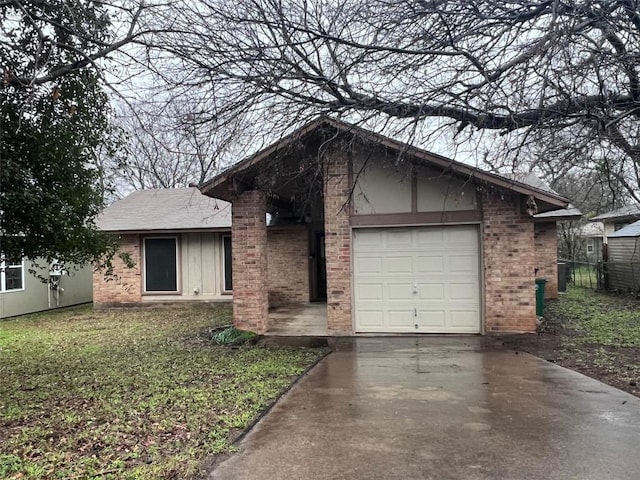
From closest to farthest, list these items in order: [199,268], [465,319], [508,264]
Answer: [508,264], [465,319], [199,268]

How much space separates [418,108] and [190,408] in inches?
187

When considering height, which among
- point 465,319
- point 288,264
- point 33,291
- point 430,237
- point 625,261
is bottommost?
point 465,319

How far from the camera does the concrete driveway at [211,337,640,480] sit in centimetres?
379

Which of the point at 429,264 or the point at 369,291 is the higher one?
the point at 429,264

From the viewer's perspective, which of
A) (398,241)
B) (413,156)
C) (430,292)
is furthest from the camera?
(398,241)

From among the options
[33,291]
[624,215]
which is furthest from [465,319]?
[624,215]

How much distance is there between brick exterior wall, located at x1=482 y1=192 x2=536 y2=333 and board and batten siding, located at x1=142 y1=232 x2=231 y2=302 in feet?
29.3

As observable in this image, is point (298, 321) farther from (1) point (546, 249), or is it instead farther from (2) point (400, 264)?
(1) point (546, 249)

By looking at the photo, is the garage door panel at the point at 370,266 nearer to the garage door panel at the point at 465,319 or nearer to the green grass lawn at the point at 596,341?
the garage door panel at the point at 465,319

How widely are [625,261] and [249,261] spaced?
48.6 feet

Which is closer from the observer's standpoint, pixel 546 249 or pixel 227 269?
pixel 546 249

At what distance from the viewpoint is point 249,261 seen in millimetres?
10000

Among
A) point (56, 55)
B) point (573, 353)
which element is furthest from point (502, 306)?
point (56, 55)

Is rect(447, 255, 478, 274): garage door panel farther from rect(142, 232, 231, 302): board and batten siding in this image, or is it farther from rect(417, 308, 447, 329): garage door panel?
rect(142, 232, 231, 302): board and batten siding
